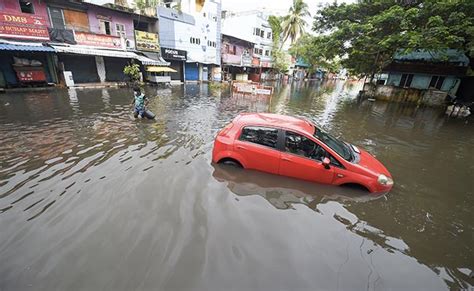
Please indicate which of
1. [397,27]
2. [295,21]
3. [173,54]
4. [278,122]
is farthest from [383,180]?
[295,21]

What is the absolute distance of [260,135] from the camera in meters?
5.51

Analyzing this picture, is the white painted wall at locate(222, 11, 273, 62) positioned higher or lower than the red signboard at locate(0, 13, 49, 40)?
higher

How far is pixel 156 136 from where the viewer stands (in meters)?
8.44

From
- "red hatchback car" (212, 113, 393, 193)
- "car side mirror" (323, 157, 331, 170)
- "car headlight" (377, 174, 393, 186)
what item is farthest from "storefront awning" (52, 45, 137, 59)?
"car headlight" (377, 174, 393, 186)

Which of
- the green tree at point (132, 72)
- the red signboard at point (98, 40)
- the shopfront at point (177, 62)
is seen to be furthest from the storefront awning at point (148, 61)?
the shopfront at point (177, 62)

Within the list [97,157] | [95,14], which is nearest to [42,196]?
[97,157]

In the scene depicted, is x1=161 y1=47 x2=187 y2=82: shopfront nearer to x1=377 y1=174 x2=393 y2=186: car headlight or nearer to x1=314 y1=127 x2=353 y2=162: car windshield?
x1=314 y1=127 x2=353 y2=162: car windshield

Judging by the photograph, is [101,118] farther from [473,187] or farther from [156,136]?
[473,187]

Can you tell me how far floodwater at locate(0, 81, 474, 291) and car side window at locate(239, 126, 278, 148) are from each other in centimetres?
90

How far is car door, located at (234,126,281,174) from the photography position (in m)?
5.43

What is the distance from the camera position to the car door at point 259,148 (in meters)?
5.43

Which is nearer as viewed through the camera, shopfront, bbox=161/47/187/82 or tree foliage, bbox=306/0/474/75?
tree foliage, bbox=306/0/474/75

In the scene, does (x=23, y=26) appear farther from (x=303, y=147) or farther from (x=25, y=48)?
(x=303, y=147)

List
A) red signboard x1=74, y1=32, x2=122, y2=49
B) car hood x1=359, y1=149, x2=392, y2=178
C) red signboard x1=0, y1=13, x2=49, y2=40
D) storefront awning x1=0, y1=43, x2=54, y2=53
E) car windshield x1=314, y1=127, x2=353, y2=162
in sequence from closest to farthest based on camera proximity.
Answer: car hood x1=359, y1=149, x2=392, y2=178 < car windshield x1=314, y1=127, x2=353, y2=162 < storefront awning x1=0, y1=43, x2=54, y2=53 < red signboard x1=0, y1=13, x2=49, y2=40 < red signboard x1=74, y1=32, x2=122, y2=49
